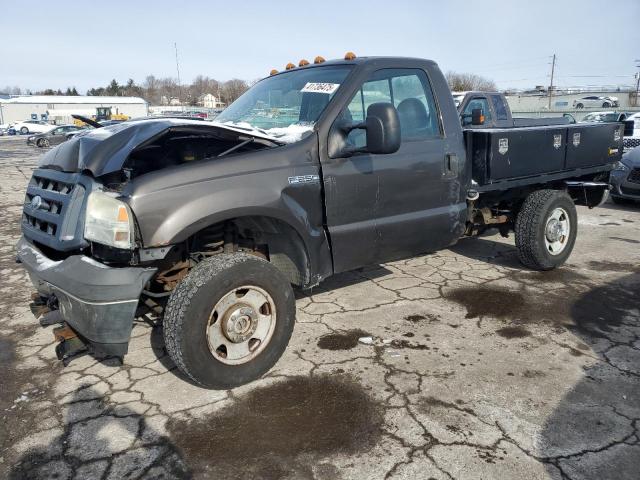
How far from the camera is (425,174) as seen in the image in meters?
3.81

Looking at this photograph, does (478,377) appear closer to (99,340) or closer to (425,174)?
(425,174)

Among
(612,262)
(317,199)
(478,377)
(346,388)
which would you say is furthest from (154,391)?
(612,262)

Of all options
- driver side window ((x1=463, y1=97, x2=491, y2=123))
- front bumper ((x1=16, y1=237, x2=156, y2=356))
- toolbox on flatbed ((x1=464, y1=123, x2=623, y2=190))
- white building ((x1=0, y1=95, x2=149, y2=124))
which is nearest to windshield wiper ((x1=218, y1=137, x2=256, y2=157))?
front bumper ((x1=16, y1=237, x2=156, y2=356))

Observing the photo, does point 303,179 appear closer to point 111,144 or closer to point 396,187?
point 396,187

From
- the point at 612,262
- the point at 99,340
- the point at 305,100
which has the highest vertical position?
the point at 305,100

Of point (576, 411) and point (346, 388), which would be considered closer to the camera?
point (576, 411)

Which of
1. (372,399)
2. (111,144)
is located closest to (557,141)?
(372,399)

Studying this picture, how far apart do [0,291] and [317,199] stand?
Result: 3.56 metres

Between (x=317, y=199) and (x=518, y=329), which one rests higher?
(x=317, y=199)

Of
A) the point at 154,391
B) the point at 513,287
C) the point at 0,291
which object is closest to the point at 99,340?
the point at 154,391

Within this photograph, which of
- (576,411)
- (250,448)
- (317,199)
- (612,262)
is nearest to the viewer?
(250,448)

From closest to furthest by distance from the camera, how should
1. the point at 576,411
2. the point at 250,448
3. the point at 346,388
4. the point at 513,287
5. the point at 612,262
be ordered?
1. the point at 250,448
2. the point at 576,411
3. the point at 346,388
4. the point at 513,287
5. the point at 612,262

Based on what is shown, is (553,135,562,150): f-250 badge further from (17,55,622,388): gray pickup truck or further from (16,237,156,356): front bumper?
(16,237,156,356): front bumper

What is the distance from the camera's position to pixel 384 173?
355 centimetres
